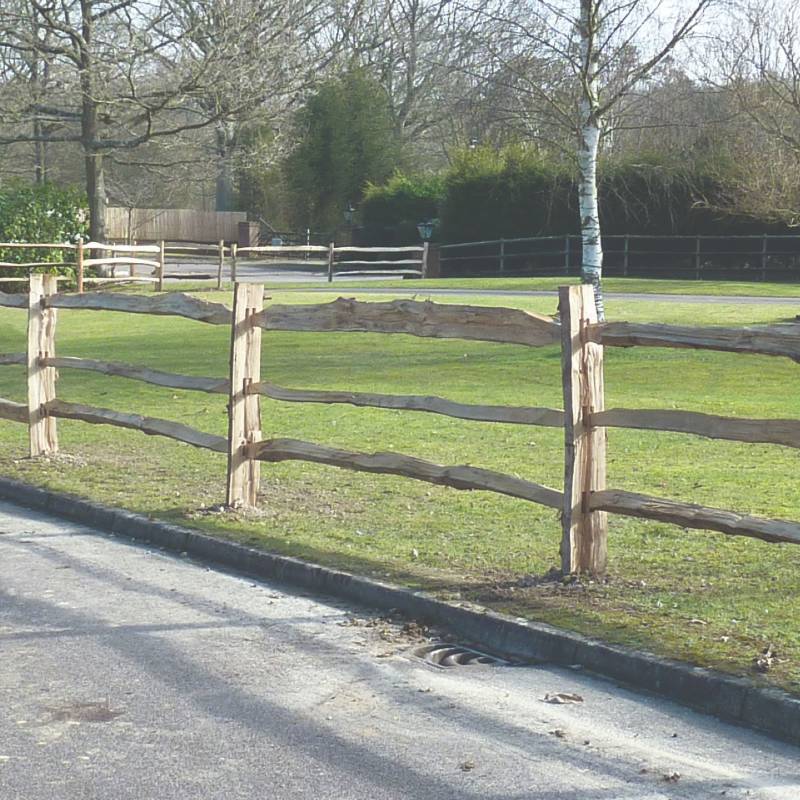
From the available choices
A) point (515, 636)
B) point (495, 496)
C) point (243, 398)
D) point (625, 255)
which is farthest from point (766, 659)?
point (625, 255)

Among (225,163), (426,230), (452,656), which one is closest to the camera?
(452,656)

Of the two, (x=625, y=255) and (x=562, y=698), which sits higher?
(x=625, y=255)

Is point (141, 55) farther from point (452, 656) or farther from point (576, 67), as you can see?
point (452, 656)

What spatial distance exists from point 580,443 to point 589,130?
1358 cm

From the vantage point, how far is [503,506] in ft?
30.1

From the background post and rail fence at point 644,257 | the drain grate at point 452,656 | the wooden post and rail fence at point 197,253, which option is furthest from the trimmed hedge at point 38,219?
the drain grate at point 452,656

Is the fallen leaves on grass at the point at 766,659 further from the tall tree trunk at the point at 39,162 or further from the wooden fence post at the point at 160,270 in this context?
the tall tree trunk at the point at 39,162

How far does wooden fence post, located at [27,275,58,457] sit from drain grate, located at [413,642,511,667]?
617 cm

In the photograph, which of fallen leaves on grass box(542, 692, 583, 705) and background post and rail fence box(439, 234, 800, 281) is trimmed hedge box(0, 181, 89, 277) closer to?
background post and rail fence box(439, 234, 800, 281)

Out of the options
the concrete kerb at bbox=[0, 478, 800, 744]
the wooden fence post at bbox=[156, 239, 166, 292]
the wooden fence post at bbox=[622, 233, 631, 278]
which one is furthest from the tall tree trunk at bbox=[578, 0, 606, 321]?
the wooden fence post at bbox=[622, 233, 631, 278]

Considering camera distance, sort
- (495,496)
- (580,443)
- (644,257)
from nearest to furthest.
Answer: (580,443)
(495,496)
(644,257)

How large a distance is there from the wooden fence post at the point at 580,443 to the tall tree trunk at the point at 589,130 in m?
11.7

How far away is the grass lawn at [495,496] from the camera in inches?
253

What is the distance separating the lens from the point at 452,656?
19.9 ft
